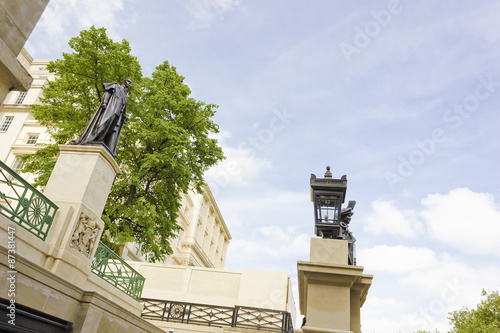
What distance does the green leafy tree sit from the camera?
51.9 feet

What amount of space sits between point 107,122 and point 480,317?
3662cm

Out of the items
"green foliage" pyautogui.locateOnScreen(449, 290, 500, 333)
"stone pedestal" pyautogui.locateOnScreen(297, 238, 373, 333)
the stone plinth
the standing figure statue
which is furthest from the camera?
"green foliage" pyautogui.locateOnScreen(449, 290, 500, 333)

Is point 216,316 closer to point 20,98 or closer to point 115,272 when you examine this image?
point 115,272

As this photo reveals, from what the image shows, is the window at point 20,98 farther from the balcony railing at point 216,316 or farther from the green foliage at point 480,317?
the green foliage at point 480,317

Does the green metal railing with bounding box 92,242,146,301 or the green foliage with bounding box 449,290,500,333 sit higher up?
the green foliage with bounding box 449,290,500,333

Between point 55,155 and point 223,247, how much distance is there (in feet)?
155

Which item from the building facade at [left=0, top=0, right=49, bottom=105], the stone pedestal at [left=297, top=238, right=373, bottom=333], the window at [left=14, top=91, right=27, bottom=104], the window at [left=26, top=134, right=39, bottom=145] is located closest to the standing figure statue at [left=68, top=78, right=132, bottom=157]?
the building facade at [left=0, top=0, right=49, bottom=105]

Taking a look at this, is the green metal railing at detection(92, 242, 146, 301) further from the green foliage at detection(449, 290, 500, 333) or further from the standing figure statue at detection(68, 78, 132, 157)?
Result: the green foliage at detection(449, 290, 500, 333)

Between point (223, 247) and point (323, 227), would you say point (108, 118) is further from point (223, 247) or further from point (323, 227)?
point (223, 247)

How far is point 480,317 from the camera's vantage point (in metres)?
31.4

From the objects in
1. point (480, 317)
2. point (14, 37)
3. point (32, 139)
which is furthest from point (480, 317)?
point (32, 139)

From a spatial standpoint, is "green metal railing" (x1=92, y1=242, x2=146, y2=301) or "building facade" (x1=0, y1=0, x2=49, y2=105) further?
"green metal railing" (x1=92, y1=242, x2=146, y2=301)

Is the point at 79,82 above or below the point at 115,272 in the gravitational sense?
above

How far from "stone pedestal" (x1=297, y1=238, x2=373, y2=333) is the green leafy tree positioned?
32.4ft
